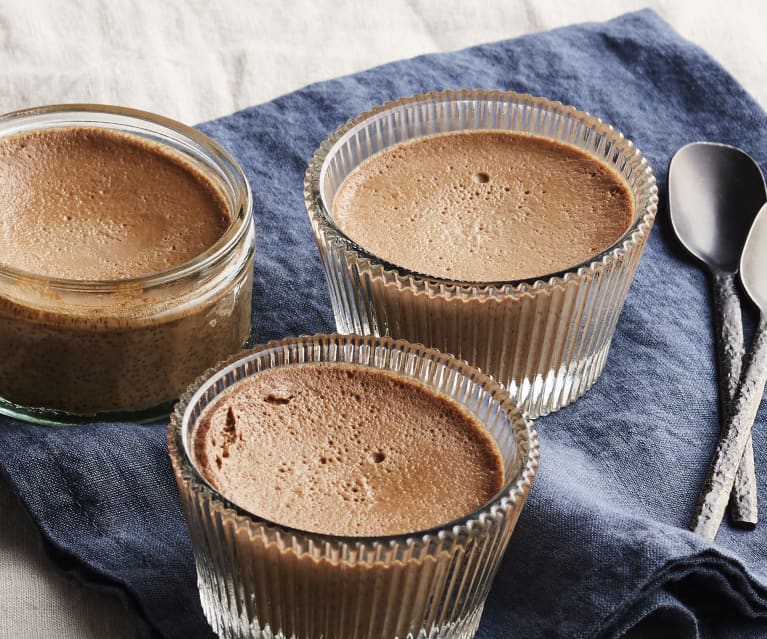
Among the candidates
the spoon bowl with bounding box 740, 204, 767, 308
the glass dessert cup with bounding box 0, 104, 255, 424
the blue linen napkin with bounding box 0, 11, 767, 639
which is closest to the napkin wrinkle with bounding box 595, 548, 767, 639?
the blue linen napkin with bounding box 0, 11, 767, 639

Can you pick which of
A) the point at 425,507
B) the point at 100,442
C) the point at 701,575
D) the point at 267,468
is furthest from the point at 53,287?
the point at 701,575

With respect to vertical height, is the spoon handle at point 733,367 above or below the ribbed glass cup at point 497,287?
below

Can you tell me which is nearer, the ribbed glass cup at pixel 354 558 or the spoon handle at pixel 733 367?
the ribbed glass cup at pixel 354 558

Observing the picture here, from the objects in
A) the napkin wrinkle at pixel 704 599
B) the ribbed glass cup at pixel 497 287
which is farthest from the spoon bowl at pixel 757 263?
the napkin wrinkle at pixel 704 599

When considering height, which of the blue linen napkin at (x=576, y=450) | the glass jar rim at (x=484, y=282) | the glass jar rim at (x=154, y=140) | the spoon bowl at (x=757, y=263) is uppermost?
the glass jar rim at (x=484, y=282)

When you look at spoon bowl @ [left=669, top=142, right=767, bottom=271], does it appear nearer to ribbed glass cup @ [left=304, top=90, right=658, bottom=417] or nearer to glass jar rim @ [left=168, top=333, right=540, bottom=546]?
ribbed glass cup @ [left=304, top=90, right=658, bottom=417]

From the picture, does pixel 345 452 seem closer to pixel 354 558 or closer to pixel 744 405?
pixel 354 558

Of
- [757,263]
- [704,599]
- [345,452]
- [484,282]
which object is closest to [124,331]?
[345,452]

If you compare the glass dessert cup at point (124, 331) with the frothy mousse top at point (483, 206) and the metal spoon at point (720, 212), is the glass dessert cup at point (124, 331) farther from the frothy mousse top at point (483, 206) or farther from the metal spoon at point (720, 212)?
the metal spoon at point (720, 212)
